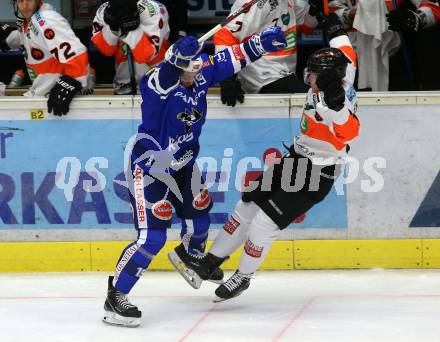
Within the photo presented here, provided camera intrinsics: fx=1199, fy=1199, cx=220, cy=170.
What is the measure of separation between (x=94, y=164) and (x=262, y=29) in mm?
1242

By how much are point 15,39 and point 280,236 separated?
7.11ft

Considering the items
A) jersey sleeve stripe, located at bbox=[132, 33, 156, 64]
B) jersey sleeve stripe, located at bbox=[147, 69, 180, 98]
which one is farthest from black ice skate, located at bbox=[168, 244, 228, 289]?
jersey sleeve stripe, located at bbox=[132, 33, 156, 64]

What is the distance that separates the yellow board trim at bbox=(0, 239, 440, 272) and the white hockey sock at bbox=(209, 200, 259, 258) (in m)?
0.72

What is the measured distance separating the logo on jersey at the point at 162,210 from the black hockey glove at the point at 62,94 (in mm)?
1238

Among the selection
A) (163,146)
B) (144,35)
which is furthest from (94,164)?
(163,146)

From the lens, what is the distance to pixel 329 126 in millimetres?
5676

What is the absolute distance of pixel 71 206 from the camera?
677 centimetres

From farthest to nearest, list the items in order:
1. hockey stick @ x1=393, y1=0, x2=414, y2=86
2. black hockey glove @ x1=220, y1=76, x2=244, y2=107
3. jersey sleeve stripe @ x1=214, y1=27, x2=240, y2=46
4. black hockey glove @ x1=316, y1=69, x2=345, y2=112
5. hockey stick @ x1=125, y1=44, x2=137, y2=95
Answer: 1. hockey stick @ x1=393, y1=0, x2=414, y2=86
2. hockey stick @ x1=125, y1=44, x2=137, y2=95
3. jersey sleeve stripe @ x1=214, y1=27, x2=240, y2=46
4. black hockey glove @ x1=220, y1=76, x2=244, y2=107
5. black hockey glove @ x1=316, y1=69, x2=345, y2=112

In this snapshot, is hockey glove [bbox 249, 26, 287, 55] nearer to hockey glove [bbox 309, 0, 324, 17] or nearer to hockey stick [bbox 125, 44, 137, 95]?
hockey glove [bbox 309, 0, 324, 17]

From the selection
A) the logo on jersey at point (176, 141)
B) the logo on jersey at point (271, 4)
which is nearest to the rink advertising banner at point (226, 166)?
the logo on jersey at point (271, 4)

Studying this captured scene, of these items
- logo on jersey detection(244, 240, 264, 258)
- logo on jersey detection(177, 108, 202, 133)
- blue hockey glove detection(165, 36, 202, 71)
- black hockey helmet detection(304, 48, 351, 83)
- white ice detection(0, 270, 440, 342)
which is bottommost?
white ice detection(0, 270, 440, 342)

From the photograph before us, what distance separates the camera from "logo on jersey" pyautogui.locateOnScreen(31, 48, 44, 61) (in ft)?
22.8

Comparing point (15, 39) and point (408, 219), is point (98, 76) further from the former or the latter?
point (408, 219)

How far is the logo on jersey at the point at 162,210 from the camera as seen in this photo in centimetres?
562
